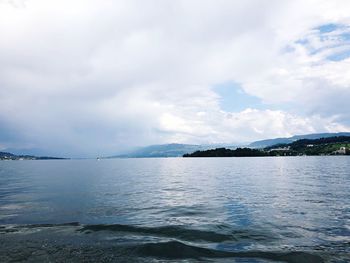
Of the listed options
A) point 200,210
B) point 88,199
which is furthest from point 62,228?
point 88,199

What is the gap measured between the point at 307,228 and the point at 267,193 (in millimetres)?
24006

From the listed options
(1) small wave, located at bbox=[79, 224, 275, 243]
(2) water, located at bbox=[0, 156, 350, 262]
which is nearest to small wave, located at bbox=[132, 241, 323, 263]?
(2) water, located at bbox=[0, 156, 350, 262]

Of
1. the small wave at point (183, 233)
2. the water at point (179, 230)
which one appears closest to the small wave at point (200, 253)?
the water at point (179, 230)

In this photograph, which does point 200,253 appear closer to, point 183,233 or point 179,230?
point 183,233

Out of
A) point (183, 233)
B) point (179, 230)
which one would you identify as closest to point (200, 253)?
point (183, 233)

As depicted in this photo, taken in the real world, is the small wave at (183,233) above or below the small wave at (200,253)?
above

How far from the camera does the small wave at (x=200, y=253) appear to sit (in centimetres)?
1928

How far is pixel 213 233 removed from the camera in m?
25.5

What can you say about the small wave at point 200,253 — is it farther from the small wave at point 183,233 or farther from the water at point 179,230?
the small wave at point 183,233

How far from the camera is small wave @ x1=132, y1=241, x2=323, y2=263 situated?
19281 mm

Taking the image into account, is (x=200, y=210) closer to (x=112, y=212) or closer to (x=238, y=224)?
(x=238, y=224)

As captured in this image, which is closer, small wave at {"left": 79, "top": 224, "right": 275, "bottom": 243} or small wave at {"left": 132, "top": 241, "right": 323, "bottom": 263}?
small wave at {"left": 132, "top": 241, "right": 323, "bottom": 263}

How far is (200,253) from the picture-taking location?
2061 centimetres

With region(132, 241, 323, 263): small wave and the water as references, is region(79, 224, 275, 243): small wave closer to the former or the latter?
the water
